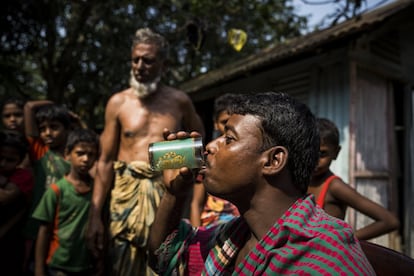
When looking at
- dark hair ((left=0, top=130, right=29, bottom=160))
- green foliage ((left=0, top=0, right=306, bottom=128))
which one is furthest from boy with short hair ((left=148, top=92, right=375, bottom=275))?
green foliage ((left=0, top=0, right=306, bottom=128))

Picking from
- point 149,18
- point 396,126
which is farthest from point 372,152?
point 149,18

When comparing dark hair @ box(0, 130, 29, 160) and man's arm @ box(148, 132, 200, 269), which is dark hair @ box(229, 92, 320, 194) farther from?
dark hair @ box(0, 130, 29, 160)

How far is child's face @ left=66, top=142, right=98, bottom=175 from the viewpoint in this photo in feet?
9.54

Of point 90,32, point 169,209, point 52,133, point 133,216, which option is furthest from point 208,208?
point 90,32

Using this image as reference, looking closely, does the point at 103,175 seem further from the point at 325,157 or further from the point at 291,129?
the point at 291,129

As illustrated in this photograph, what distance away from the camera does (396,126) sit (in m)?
5.45

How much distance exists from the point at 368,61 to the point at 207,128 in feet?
14.2

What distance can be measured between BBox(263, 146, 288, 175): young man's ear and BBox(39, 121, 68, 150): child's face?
7.93 ft

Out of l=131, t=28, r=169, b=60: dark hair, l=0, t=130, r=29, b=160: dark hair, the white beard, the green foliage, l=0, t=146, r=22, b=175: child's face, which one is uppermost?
the green foliage

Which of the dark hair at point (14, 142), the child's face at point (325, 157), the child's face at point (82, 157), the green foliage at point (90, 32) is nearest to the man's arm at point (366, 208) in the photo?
the child's face at point (325, 157)

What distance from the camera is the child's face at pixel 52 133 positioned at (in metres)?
3.25

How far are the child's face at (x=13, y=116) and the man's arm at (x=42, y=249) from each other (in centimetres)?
130

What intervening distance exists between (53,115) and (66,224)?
992mm

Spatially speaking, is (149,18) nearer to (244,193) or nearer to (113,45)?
(113,45)
